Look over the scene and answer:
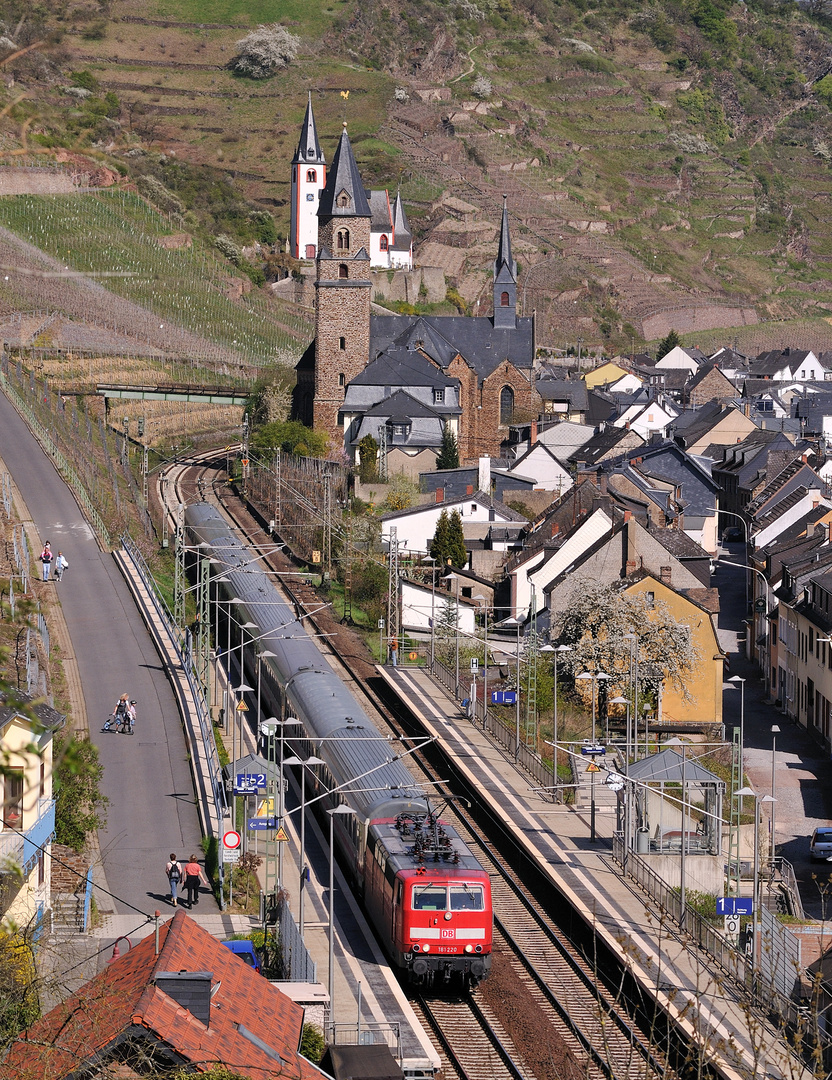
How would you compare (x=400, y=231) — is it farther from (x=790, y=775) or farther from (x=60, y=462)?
(x=790, y=775)

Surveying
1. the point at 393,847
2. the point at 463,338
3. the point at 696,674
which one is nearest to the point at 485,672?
the point at 696,674

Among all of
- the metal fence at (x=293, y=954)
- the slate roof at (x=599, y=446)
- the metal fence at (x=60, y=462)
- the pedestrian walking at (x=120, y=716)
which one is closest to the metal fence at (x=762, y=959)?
the metal fence at (x=293, y=954)

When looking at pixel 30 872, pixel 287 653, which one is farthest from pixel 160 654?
pixel 30 872

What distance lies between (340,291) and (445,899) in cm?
6125

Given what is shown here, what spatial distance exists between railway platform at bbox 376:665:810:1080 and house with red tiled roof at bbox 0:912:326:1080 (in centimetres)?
422

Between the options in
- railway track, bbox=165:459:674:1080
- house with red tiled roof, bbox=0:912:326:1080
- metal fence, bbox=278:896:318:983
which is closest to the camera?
house with red tiled roof, bbox=0:912:326:1080

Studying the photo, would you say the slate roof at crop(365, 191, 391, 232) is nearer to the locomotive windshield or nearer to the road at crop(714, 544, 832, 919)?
the road at crop(714, 544, 832, 919)

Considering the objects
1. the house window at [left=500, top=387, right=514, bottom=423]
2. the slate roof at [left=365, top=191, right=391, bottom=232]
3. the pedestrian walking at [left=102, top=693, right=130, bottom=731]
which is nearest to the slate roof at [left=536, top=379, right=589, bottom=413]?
the house window at [left=500, top=387, right=514, bottom=423]

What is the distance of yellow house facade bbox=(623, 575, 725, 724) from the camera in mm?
48312

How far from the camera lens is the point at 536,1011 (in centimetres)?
2508

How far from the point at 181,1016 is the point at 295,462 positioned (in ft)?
202

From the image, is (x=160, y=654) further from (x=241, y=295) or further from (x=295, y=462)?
(x=241, y=295)

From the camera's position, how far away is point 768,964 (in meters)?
27.1

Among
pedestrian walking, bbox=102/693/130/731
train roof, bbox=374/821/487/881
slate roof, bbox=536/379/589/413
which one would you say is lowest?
train roof, bbox=374/821/487/881
